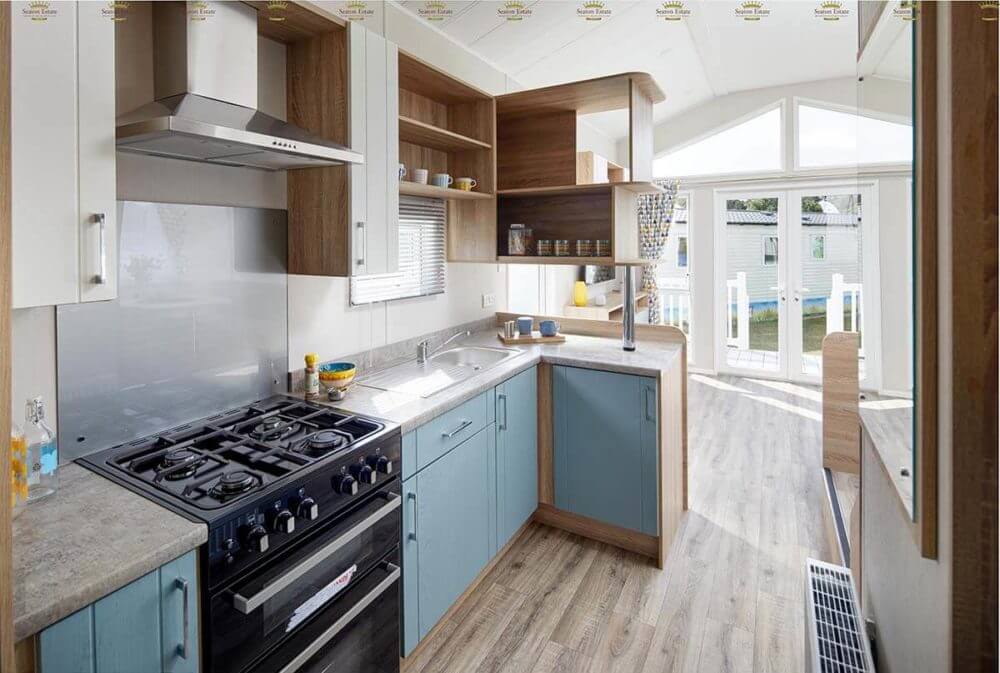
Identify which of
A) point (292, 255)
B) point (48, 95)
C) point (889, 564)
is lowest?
point (889, 564)

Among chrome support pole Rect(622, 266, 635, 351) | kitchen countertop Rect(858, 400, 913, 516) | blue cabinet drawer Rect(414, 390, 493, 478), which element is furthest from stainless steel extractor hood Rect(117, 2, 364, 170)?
chrome support pole Rect(622, 266, 635, 351)

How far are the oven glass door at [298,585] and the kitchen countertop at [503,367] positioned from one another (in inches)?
12.0

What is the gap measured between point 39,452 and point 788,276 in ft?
20.5

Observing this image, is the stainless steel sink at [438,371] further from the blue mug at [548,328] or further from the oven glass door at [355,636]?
the oven glass door at [355,636]

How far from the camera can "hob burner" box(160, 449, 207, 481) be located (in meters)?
1.46

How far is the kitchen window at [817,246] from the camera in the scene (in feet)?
18.9

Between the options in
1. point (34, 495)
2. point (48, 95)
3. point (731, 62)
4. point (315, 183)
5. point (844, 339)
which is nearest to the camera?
point (48, 95)

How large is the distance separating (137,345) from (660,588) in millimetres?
2245

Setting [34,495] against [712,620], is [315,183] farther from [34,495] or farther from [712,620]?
[712,620]

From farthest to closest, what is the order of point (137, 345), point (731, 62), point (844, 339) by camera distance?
point (731, 62) → point (844, 339) → point (137, 345)

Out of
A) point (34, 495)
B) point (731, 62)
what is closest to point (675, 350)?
point (34, 495)

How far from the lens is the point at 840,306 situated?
5.73m

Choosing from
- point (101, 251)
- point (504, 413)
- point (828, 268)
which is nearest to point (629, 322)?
point (504, 413)

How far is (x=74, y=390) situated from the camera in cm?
156
